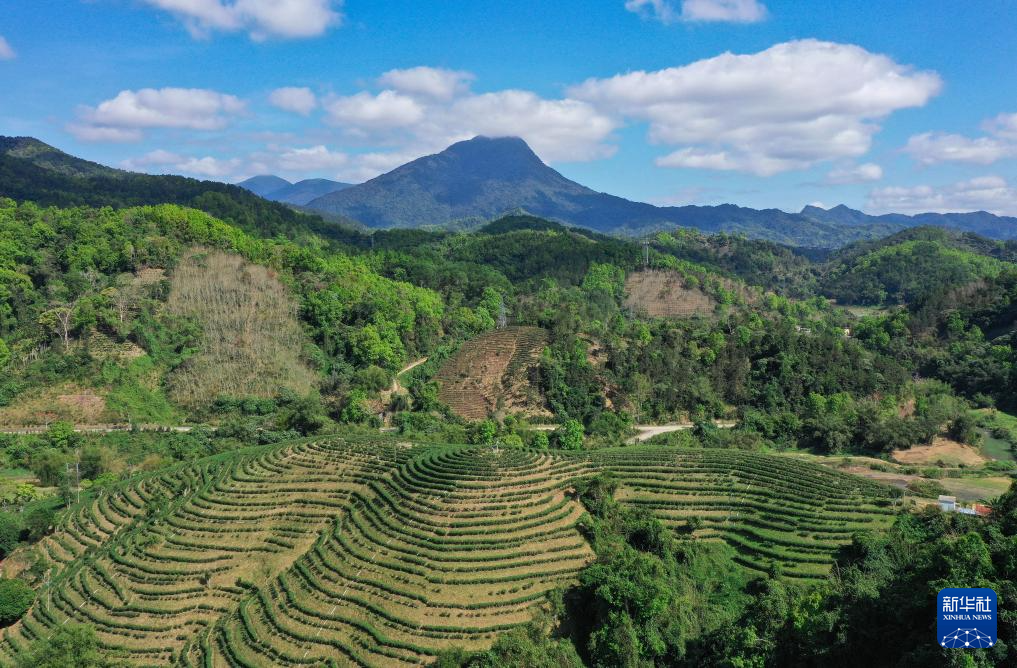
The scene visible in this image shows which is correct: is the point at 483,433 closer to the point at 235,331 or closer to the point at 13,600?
the point at 235,331

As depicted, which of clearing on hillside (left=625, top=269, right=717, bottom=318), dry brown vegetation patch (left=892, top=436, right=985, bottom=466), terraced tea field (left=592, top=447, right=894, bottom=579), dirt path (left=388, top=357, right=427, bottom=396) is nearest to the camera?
terraced tea field (left=592, top=447, right=894, bottom=579)

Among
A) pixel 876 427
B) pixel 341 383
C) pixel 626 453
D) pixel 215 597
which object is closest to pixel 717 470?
pixel 626 453

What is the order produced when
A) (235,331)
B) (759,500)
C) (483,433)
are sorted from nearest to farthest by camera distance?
(759,500) → (483,433) → (235,331)

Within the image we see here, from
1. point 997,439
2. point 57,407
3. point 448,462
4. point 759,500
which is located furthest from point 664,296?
point 57,407

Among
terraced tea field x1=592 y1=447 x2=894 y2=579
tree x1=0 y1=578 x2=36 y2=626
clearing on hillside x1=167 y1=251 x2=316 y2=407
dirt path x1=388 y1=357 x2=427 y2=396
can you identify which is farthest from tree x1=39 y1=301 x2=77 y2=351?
terraced tea field x1=592 y1=447 x2=894 y2=579

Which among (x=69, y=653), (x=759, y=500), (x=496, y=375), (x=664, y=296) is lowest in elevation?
(x=69, y=653)

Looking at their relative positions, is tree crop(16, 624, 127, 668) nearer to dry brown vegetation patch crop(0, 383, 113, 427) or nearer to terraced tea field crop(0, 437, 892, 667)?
terraced tea field crop(0, 437, 892, 667)

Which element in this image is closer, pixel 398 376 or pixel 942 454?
pixel 942 454
